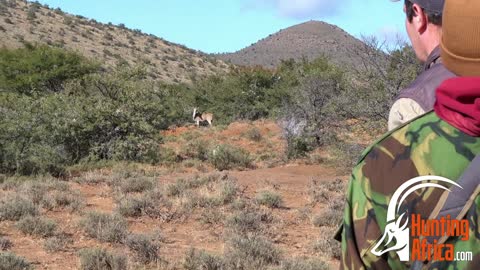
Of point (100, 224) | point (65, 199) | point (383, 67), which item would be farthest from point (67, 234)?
point (383, 67)

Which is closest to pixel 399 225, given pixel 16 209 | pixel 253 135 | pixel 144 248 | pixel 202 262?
pixel 202 262

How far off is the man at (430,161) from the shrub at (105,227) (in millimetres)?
7324

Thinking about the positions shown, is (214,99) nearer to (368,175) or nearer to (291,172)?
(291,172)

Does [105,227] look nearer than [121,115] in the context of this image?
Yes

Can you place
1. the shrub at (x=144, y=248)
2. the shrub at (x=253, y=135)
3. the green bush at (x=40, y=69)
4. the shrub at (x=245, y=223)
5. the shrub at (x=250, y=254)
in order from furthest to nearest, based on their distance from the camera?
the green bush at (x=40, y=69)
the shrub at (x=253, y=135)
the shrub at (x=245, y=223)
the shrub at (x=144, y=248)
the shrub at (x=250, y=254)

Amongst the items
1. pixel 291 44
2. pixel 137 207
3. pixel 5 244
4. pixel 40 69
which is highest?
pixel 291 44

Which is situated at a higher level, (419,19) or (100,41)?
(100,41)

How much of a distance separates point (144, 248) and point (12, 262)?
162 cm

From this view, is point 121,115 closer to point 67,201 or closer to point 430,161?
point 67,201

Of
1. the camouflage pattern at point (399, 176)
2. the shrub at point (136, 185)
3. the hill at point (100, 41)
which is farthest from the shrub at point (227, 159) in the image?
the hill at point (100, 41)

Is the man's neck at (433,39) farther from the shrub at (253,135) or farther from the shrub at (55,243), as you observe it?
the shrub at (253,135)

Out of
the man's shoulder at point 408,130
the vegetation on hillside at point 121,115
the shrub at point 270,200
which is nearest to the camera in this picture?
the man's shoulder at point 408,130

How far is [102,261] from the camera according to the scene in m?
6.91

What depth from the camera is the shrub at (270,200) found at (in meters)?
11.5
